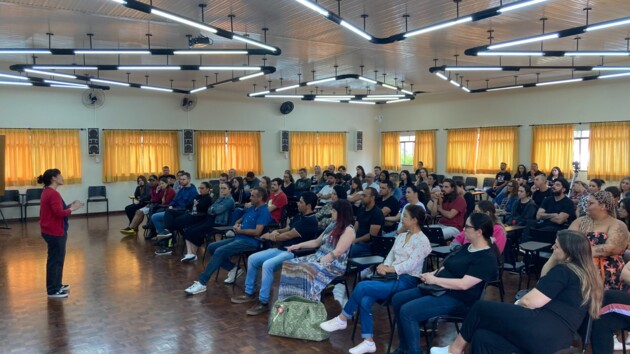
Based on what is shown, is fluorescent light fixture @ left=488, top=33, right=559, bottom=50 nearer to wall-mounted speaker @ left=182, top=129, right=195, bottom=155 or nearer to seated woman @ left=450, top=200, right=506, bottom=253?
seated woman @ left=450, top=200, right=506, bottom=253

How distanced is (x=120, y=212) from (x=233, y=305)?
29.4 feet

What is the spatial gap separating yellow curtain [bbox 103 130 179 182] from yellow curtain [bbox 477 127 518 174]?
8.76 meters

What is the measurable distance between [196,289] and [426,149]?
11.5 metres

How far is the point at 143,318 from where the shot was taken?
461cm

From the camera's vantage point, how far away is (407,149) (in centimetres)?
1644

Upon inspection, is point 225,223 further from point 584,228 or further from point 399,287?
point 584,228

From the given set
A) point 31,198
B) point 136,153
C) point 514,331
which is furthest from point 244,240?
point 136,153

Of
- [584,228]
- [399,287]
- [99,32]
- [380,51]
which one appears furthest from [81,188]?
[584,228]

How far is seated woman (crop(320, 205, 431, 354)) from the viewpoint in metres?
3.79

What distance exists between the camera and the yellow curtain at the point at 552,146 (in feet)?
39.8

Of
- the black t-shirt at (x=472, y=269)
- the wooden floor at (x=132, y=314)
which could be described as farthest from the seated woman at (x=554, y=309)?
the wooden floor at (x=132, y=314)

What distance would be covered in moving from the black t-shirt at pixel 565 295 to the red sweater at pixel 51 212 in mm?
4726

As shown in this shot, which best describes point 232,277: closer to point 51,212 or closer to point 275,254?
point 275,254

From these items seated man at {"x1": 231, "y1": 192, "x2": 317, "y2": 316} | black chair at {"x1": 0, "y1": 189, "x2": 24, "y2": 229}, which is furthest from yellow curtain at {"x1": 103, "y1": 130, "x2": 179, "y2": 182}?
seated man at {"x1": 231, "y1": 192, "x2": 317, "y2": 316}
